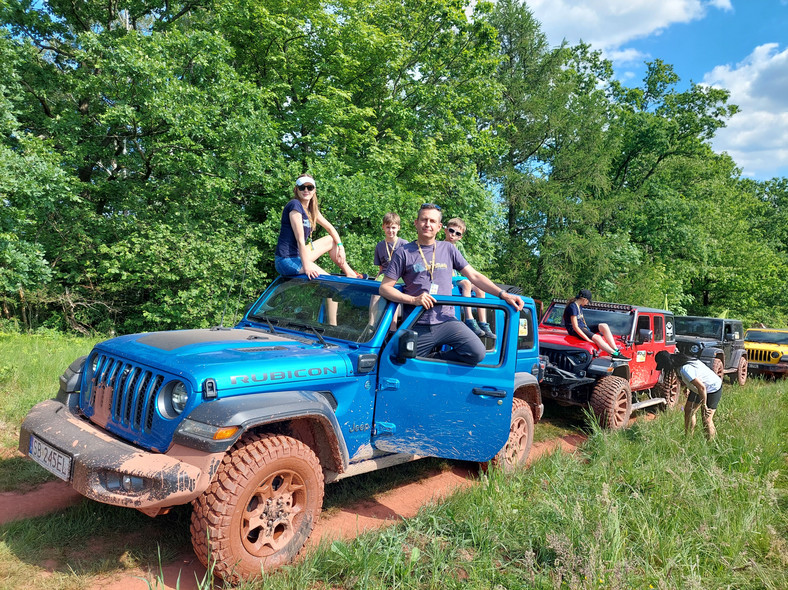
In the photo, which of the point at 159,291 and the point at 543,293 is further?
the point at 543,293

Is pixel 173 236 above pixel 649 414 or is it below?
above

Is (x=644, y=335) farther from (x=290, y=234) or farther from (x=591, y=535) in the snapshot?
(x=290, y=234)

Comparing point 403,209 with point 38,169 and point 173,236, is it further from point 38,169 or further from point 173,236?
point 38,169

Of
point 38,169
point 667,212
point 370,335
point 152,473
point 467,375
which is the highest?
point 667,212

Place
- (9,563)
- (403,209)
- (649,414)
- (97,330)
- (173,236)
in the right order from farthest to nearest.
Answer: (403,209) < (97,330) < (173,236) < (649,414) < (9,563)

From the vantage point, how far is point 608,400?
7203mm

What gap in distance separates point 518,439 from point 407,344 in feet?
6.84

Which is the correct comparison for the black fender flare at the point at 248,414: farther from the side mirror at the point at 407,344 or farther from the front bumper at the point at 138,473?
the side mirror at the point at 407,344

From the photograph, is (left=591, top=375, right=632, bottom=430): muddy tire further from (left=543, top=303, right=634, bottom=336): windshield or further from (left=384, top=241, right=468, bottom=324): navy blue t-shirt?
(left=384, top=241, right=468, bottom=324): navy blue t-shirt

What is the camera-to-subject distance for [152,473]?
2.79 metres

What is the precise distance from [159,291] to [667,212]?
21.4 m

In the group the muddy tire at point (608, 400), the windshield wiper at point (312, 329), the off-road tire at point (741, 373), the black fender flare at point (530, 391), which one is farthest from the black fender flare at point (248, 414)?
the off-road tire at point (741, 373)

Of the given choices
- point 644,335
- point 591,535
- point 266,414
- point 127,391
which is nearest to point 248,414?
point 266,414

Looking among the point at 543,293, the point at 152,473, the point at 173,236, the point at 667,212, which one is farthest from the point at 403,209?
the point at 667,212
